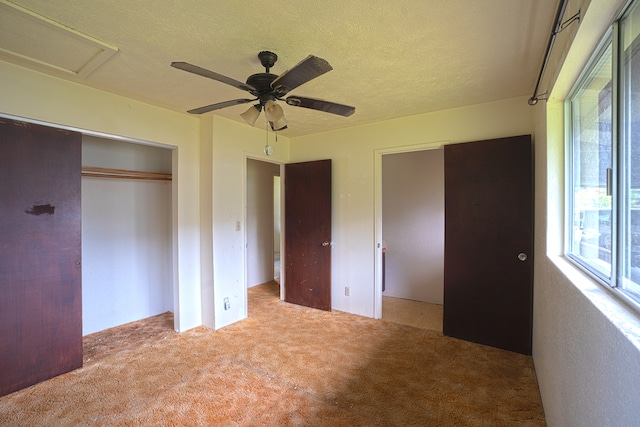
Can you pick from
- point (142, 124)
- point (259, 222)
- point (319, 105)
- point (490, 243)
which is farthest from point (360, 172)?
point (142, 124)

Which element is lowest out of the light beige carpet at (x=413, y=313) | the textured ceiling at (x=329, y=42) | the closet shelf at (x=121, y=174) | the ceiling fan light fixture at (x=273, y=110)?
the light beige carpet at (x=413, y=313)

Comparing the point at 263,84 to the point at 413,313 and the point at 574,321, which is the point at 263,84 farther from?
the point at 413,313

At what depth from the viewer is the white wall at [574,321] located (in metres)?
0.77

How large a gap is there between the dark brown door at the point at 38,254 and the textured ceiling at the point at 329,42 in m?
0.62

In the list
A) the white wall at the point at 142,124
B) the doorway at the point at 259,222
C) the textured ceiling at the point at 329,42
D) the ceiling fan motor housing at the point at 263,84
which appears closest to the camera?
the textured ceiling at the point at 329,42

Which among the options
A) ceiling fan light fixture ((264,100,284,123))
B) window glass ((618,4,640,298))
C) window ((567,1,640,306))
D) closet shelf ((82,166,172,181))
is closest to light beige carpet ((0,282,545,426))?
window ((567,1,640,306))

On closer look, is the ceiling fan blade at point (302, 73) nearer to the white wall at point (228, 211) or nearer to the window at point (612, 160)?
the window at point (612, 160)

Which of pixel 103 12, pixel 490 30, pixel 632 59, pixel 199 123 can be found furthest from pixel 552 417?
pixel 199 123

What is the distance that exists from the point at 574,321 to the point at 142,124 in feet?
11.6

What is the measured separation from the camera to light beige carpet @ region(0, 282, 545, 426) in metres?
1.86

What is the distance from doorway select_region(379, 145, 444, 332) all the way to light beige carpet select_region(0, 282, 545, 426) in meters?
1.07

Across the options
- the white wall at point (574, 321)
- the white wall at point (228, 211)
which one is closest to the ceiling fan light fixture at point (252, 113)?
the white wall at point (228, 211)

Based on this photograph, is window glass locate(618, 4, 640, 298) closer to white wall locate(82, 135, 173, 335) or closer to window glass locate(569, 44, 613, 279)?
window glass locate(569, 44, 613, 279)

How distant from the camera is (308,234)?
4.04 metres
